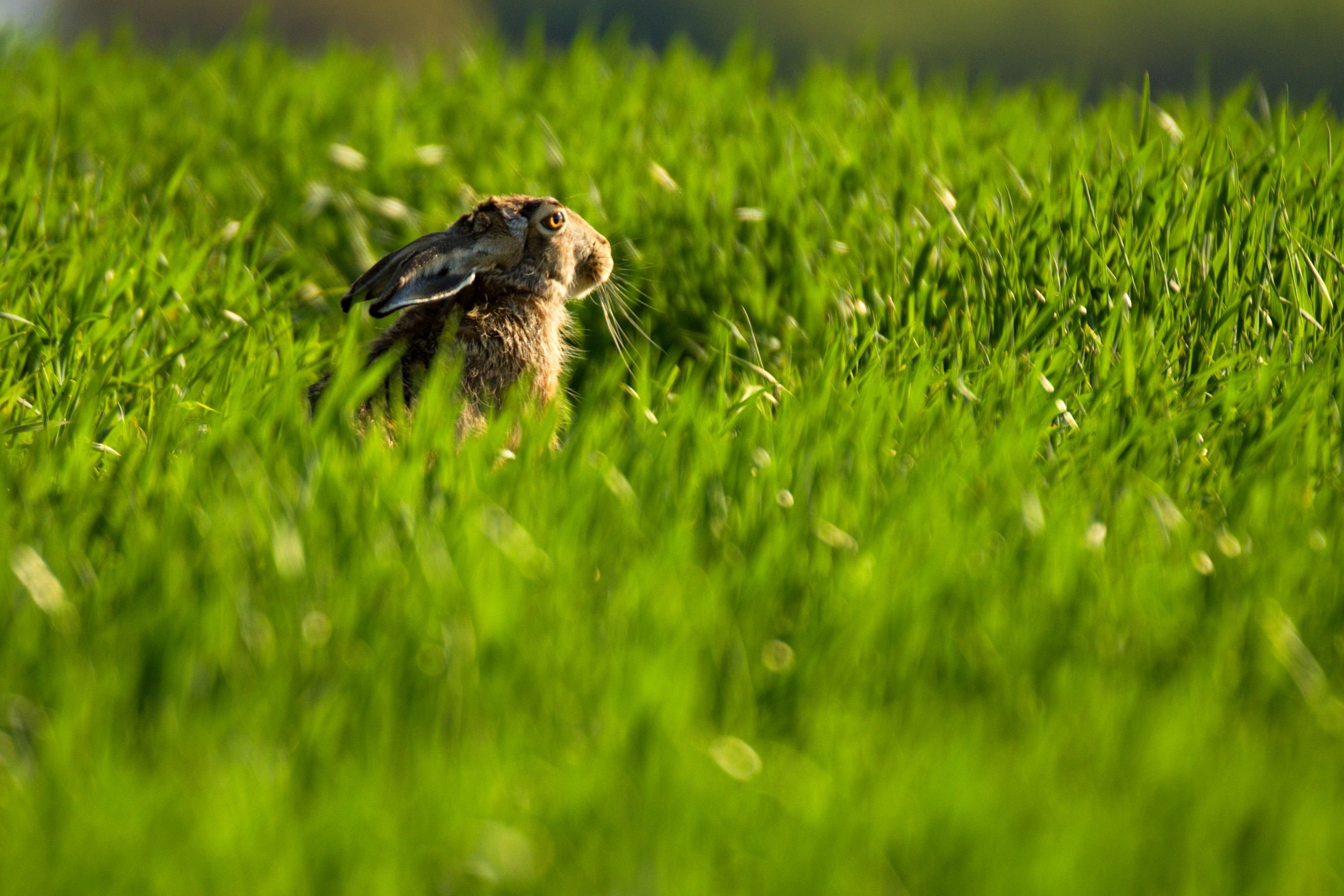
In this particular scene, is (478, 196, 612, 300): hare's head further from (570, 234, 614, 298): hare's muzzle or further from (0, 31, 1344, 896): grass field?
(0, 31, 1344, 896): grass field

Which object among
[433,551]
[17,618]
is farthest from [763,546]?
[17,618]

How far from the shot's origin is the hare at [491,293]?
13.5 ft

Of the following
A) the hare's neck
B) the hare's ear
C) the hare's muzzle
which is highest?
the hare's ear

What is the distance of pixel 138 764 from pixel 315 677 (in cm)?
35

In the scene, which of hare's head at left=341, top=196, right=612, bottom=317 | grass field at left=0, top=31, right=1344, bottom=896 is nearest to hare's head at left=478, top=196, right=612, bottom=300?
hare's head at left=341, top=196, right=612, bottom=317

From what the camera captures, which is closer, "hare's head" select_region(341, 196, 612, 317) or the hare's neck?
"hare's head" select_region(341, 196, 612, 317)

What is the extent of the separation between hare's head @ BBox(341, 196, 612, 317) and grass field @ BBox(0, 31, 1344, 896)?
0.49 m

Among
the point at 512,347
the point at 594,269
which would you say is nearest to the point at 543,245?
the point at 594,269

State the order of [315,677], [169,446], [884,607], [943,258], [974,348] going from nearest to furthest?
[315,677] < [884,607] < [169,446] < [974,348] < [943,258]

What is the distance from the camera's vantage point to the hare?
4121 mm

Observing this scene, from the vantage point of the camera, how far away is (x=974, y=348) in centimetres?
412

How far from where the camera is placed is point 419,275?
160 inches

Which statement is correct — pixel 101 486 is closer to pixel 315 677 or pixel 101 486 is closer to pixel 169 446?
pixel 169 446

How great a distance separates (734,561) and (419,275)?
177 centimetres
